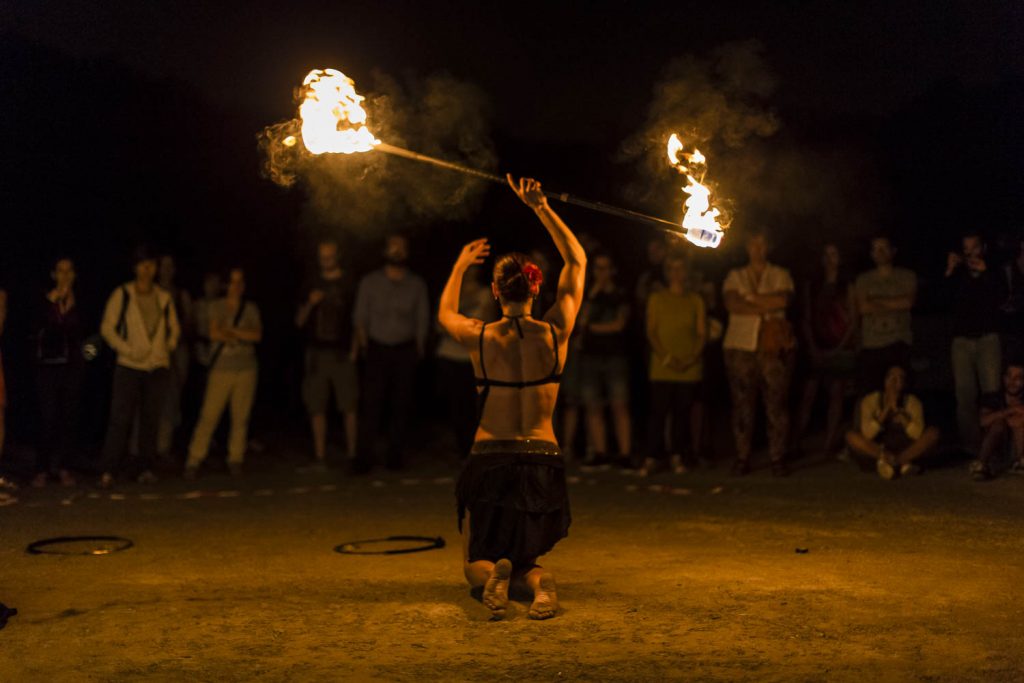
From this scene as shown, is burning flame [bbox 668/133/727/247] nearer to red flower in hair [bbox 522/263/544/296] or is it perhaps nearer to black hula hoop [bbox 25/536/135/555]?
red flower in hair [bbox 522/263/544/296]

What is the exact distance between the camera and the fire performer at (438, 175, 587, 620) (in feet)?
23.7

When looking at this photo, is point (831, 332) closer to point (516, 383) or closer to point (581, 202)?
point (581, 202)

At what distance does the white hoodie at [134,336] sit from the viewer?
12.5 m

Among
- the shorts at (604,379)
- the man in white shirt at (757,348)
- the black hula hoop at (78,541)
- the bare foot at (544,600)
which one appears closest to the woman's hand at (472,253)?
the bare foot at (544,600)

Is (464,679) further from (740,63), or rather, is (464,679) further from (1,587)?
(740,63)

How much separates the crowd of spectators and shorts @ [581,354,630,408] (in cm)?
2

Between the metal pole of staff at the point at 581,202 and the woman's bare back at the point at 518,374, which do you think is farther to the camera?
the metal pole of staff at the point at 581,202

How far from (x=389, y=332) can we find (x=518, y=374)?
6386mm

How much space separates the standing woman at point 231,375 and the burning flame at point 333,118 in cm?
523

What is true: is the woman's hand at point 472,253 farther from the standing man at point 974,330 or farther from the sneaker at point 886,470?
the standing man at point 974,330

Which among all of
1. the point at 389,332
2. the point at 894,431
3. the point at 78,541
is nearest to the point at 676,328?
the point at 894,431

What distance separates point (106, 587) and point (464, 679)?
118 inches

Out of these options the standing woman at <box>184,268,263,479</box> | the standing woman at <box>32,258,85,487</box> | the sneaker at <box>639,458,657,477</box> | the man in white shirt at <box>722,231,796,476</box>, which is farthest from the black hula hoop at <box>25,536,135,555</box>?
the man in white shirt at <box>722,231,796,476</box>

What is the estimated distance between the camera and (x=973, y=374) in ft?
43.0
